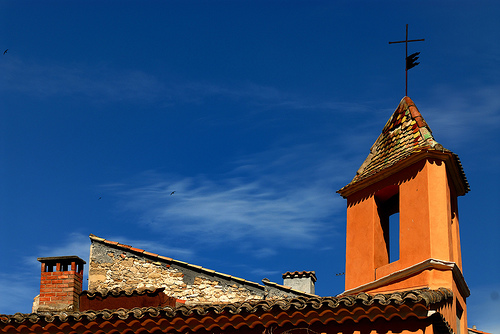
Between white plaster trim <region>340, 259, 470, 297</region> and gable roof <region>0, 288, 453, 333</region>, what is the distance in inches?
24.3

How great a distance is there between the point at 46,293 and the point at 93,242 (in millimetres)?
3770

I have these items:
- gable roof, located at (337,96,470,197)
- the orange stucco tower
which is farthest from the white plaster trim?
gable roof, located at (337,96,470,197)

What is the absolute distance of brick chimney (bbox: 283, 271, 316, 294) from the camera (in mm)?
19078

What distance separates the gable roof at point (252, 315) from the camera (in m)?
9.30

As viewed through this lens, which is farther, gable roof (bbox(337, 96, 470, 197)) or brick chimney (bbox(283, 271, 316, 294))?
brick chimney (bbox(283, 271, 316, 294))

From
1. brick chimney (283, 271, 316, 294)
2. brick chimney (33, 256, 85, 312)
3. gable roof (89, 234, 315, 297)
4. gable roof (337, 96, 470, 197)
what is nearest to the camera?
gable roof (337, 96, 470, 197)

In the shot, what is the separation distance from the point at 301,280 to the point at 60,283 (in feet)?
22.5

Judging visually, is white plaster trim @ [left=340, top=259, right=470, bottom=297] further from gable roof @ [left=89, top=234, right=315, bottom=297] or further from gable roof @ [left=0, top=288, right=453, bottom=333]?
gable roof @ [left=89, top=234, right=315, bottom=297]

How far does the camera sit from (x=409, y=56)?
1384cm

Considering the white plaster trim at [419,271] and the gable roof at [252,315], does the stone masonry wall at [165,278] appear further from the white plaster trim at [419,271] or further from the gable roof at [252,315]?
the gable roof at [252,315]

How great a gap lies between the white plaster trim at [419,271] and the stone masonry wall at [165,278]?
580cm

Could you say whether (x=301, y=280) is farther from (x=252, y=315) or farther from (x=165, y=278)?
(x=252, y=315)

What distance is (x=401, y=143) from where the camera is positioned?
13141 millimetres

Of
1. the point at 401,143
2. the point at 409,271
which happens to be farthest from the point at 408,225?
the point at 401,143
